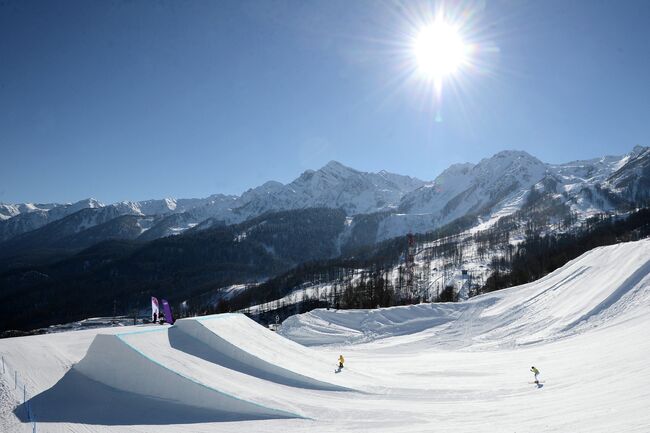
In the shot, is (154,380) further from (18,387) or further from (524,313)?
(524,313)

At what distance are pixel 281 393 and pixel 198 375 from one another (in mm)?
3944

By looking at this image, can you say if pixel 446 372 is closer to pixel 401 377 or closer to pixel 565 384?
pixel 401 377

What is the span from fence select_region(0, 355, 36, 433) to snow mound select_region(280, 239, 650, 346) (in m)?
35.3

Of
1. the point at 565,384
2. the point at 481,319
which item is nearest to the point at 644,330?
the point at 565,384

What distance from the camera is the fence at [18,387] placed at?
14.1 meters

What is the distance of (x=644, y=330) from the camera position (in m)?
27.2

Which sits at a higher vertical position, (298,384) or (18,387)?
(18,387)

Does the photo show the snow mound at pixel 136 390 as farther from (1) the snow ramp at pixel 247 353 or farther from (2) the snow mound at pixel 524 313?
(2) the snow mound at pixel 524 313

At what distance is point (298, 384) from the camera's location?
2011cm

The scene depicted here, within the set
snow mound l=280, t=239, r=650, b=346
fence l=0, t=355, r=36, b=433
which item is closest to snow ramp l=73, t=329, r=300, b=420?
fence l=0, t=355, r=36, b=433

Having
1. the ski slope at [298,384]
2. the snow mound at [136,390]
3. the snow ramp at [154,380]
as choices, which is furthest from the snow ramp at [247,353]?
the snow ramp at [154,380]

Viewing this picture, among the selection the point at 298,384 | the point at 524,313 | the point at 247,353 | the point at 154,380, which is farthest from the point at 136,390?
the point at 524,313

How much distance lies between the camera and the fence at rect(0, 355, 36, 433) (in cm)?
1415

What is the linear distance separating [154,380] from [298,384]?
703 cm
